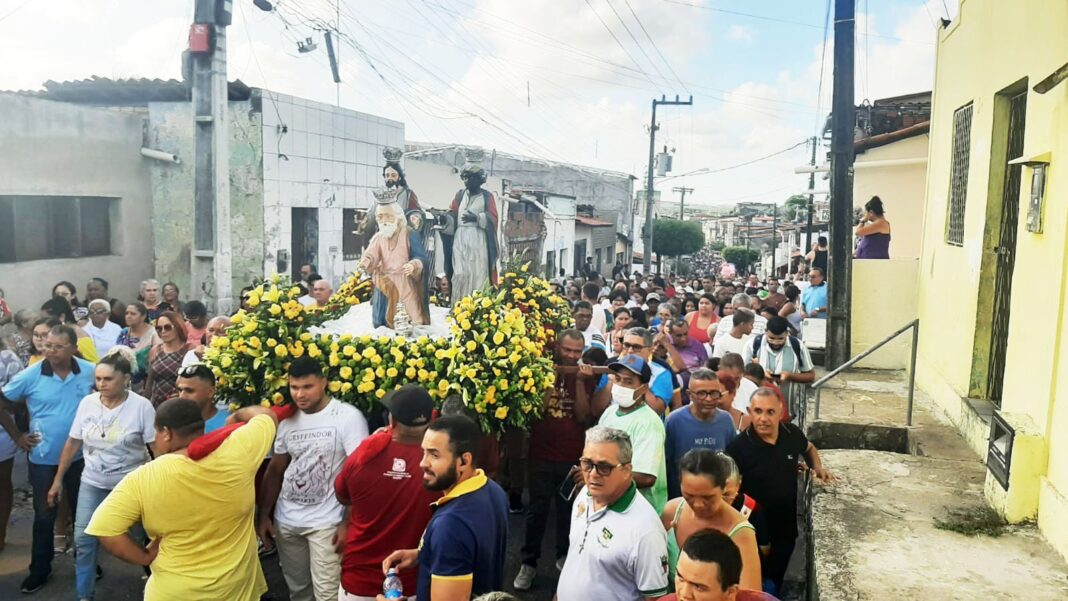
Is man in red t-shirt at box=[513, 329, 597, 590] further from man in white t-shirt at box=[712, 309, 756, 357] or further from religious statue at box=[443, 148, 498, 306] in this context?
man in white t-shirt at box=[712, 309, 756, 357]

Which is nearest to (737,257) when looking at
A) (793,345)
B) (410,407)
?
(793,345)

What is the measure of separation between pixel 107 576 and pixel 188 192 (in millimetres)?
9168

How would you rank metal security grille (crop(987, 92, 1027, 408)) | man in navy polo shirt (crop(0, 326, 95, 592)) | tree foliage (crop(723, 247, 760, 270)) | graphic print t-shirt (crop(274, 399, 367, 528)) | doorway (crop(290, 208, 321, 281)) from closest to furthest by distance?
graphic print t-shirt (crop(274, 399, 367, 528)) → man in navy polo shirt (crop(0, 326, 95, 592)) → metal security grille (crop(987, 92, 1027, 408)) → doorway (crop(290, 208, 321, 281)) → tree foliage (crop(723, 247, 760, 270))

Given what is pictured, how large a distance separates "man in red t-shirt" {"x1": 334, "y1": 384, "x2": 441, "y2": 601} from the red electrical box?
8.72m

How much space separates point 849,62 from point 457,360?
6.19 m

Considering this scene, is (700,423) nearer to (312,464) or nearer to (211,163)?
(312,464)

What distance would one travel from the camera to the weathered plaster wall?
13.7 metres

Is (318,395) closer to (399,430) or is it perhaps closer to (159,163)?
(399,430)

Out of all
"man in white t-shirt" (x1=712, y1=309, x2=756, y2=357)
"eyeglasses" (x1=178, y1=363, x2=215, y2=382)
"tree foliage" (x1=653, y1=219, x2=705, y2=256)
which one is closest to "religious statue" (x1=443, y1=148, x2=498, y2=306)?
"man in white t-shirt" (x1=712, y1=309, x2=756, y2=357)

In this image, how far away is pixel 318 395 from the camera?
487cm

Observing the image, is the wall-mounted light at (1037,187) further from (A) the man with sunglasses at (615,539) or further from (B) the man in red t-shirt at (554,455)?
(A) the man with sunglasses at (615,539)

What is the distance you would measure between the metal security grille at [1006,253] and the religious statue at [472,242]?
422cm

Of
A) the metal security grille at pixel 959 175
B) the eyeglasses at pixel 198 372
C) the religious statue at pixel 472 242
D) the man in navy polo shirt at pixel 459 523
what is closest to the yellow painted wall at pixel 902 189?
the metal security grille at pixel 959 175

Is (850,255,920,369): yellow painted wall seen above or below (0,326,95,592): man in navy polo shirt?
above
